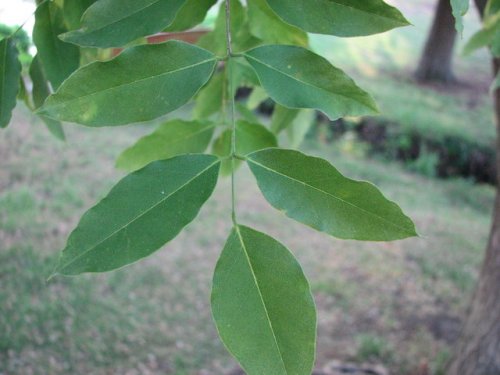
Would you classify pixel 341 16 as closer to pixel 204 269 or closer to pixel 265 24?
pixel 265 24

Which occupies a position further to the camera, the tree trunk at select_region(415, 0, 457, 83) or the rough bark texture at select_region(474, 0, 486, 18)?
the tree trunk at select_region(415, 0, 457, 83)

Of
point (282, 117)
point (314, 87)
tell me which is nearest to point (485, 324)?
point (282, 117)

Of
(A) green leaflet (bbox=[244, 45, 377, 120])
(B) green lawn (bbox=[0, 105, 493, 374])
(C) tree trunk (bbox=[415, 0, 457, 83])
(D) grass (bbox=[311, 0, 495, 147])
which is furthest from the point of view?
(C) tree trunk (bbox=[415, 0, 457, 83])

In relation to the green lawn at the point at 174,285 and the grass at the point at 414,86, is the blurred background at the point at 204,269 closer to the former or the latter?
the green lawn at the point at 174,285

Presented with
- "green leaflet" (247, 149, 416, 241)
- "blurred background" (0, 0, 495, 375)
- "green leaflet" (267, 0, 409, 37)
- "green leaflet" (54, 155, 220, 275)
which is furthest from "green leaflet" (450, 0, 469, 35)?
"blurred background" (0, 0, 495, 375)

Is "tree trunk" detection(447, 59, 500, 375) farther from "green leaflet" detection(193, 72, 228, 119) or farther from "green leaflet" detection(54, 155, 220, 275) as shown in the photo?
"green leaflet" detection(54, 155, 220, 275)

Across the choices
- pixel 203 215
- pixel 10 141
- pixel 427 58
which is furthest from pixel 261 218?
pixel 427 58

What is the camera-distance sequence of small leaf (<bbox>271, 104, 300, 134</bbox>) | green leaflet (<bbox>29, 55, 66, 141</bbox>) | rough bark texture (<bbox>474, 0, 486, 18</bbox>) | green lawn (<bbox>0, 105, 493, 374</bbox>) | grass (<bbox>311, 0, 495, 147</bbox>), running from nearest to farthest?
green leaflet (<bbox>29, 55, 66, 141</bbox>) → small leaf (<bbox>271, 104, 300, 134</bbox>) → rough bark texture (<bbox>474, 0, 486, 18</bbox>) → green lawn (<bbox>0, 105, 493, 374</bbox>) → grass (<bbox>311, 0, 495, 147</bbox>)

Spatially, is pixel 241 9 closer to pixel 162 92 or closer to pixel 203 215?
pixel 162 92
